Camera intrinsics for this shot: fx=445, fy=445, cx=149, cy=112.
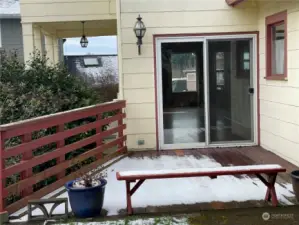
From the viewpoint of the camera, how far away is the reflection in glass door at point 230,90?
299 inches

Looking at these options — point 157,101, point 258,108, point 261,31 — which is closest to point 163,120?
point 157,101

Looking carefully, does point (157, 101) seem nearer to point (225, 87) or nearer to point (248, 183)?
point (225, 87)

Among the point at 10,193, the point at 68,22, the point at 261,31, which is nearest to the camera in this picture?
the point at 10,193

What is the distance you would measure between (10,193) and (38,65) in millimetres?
3383

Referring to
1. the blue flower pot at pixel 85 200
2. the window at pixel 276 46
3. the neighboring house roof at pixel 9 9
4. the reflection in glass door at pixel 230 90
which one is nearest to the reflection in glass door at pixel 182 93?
the reflection in glass door at pixel 230 90

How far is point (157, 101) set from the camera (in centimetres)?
762

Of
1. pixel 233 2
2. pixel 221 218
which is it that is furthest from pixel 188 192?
pixel 233 2

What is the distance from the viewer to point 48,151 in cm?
596

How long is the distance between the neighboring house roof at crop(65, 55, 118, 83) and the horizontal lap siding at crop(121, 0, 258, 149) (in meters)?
8.88

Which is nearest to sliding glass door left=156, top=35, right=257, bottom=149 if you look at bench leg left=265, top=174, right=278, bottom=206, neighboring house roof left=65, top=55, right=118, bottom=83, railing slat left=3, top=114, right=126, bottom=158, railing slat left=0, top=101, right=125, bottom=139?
railing slat left=0, top=101, right=125, bottom=139

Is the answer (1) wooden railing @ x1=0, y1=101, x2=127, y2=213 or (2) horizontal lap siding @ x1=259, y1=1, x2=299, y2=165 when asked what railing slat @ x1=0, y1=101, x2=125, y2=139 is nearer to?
(1) wooden railing @ x1=0, y1=101, x2=127, y2=213

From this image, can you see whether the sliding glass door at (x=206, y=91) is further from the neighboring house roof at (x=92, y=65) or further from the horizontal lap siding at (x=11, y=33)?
the neighboring house roof at (x=92, y=65)

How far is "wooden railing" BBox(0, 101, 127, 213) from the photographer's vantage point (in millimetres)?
4539

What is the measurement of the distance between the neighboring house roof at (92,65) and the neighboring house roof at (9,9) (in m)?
3.09
